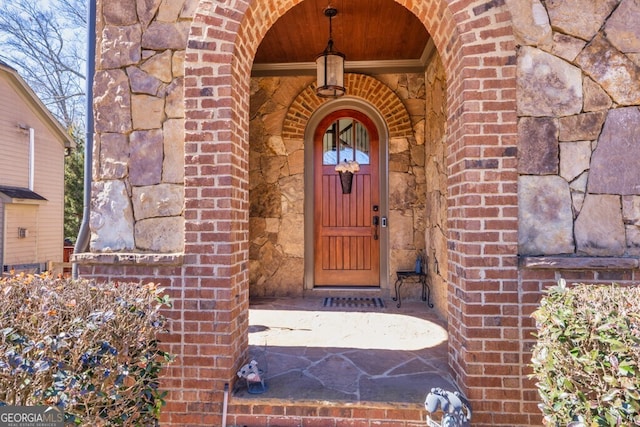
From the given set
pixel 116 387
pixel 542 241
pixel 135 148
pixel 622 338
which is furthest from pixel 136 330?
pixel 542 241

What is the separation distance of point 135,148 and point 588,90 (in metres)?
2.74

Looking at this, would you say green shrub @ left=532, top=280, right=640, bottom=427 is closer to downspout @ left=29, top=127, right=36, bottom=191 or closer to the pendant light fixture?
the pendant light fixture

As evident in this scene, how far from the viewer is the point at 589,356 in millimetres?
1471

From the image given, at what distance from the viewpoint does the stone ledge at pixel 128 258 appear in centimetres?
228

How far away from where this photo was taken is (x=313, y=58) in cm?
455

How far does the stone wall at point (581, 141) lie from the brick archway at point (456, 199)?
12 centimetres

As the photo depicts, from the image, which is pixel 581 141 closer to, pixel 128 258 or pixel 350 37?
pixel 350 37

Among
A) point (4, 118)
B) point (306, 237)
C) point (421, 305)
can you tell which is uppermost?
point (4, 118)

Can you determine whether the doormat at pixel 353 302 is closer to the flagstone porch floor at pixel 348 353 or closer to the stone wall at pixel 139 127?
the flagstone porch floor at pixel 348 353

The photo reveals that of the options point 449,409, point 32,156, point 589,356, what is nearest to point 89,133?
point 449,409

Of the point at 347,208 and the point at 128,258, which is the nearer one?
the point at 128,258

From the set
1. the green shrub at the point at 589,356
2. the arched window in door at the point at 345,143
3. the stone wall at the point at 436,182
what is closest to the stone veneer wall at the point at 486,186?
the green shrub at the point at 589,356

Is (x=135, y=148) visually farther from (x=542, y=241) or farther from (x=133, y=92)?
(x=542, y=241)

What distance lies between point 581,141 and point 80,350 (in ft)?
8.83
